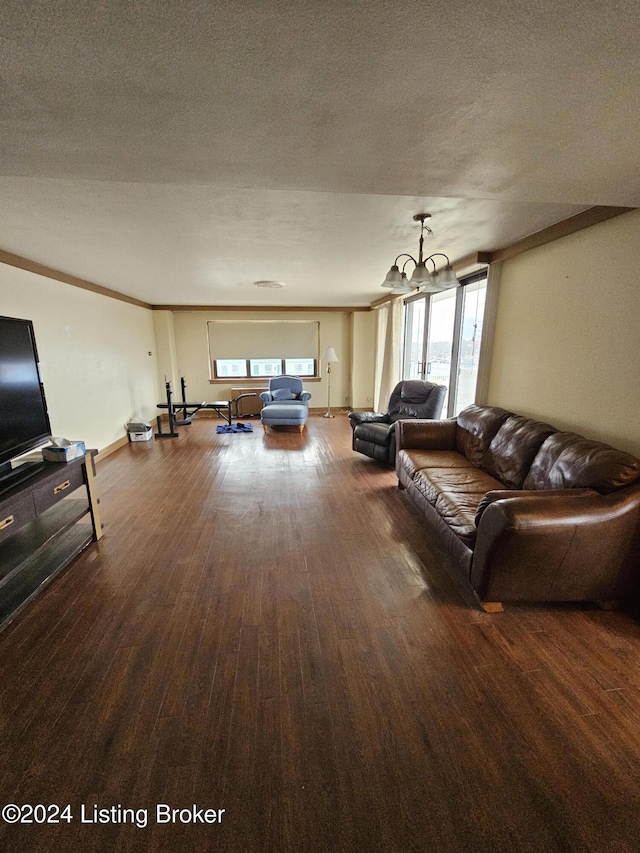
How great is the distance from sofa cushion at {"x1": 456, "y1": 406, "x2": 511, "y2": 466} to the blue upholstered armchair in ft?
10.9

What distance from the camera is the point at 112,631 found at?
1718 mm

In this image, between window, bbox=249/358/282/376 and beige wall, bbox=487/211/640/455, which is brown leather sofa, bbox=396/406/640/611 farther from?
window, bbox=249/358/282/376

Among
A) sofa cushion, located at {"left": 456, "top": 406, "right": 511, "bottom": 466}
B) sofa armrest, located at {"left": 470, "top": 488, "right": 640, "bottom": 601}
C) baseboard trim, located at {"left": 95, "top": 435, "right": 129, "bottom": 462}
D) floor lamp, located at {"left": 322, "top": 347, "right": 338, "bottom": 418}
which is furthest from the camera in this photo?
floor lamp, located at {"left": 322, "top": 347, "right": 338, "bottom": 418}

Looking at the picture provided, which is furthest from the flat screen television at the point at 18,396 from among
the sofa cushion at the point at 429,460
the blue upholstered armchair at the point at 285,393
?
the blue upholstered armchair at the point at 285,393

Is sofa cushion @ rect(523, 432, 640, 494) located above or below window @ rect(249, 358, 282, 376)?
below

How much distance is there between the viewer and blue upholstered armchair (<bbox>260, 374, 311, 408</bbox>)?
628 cm

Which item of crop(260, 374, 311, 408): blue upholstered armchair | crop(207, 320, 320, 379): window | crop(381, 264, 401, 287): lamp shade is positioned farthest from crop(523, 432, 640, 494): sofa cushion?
crop(207, 320, 320, 379): window

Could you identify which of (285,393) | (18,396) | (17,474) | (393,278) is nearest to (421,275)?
(393,278)

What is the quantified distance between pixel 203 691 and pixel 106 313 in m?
5.10

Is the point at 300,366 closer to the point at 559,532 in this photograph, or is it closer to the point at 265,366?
the point at 265,366

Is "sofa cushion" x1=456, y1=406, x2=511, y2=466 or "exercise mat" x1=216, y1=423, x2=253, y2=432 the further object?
"exercise mat" x1=216, y1=423, x2=253, y2=432

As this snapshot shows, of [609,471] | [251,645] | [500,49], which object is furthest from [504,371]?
[251,645]

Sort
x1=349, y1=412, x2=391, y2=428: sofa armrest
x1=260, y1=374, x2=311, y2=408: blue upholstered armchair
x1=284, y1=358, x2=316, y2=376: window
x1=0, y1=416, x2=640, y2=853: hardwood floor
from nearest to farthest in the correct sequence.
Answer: x1=0, y1=416, x2=640, y2=853: hardwood floor → x1=349, y1=412, x2=391, y2=428: sofa armrest → x1=260, y1=374, x2=311, y2=408: blue upholstered armchair → x1=284, y1=358, x2=316, y2=376: window

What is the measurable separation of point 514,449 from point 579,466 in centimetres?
63
